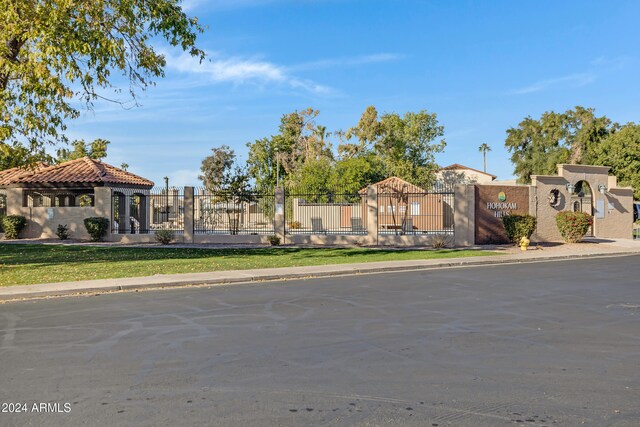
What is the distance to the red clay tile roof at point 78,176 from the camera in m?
31.8

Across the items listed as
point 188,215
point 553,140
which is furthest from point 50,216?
point 553,140

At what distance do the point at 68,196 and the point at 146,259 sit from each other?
15515 mm

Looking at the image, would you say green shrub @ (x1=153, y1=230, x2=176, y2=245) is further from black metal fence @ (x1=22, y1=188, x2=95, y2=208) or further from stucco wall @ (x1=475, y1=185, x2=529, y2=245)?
stucco wall @ (x1=475, y1=185, x2=529, y2=245)

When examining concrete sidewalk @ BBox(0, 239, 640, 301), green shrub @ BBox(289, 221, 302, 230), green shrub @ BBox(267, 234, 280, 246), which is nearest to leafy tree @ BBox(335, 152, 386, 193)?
green shrub @ BBox(289, 221, 302, 230)

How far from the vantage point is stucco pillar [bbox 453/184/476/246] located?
27531mm

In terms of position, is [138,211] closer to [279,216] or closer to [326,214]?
[279,216]

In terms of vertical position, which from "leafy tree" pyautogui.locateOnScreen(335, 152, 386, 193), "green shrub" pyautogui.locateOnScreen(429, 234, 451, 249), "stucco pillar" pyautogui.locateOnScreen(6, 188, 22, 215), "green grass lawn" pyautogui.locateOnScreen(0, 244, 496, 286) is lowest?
"green grass lawn" pyautogui.locateOnScreen(0, 244, 496, 286)

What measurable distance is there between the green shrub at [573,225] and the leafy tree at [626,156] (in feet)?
81.1

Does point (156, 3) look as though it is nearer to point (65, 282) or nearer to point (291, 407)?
point (65, 282)

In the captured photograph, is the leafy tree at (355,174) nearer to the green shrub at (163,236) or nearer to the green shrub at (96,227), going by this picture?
the green shrub at (163,236)

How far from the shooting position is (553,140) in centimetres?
6912

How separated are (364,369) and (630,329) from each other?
15.9ft

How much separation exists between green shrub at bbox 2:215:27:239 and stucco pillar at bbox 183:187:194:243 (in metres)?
10.0

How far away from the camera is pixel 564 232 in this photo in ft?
94.0
